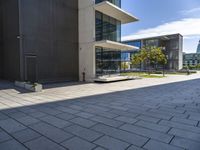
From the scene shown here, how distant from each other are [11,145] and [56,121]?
1.44 metres

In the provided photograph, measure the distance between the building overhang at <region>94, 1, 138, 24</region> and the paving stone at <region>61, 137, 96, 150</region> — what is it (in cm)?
1310

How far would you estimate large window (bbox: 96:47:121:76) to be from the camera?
15.7 metres

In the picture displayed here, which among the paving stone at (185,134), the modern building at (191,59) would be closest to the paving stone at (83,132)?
the paving stone at (185,134)

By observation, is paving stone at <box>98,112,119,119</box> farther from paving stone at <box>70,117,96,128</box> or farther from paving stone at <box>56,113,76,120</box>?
paving stone at <box>56,113,76,120</box>

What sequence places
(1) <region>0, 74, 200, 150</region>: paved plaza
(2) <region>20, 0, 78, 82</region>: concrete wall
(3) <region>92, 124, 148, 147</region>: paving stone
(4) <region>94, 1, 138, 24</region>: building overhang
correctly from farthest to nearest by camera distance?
(4) <region>94, 1, 138, 24</region>: building overhang → (2) <region>20, 0, 78, 82</region>: concrete wall → (3) <region>92, 124, 148, 147</region>: paving stone → (1) <region>0, 74, 200, 150</region>: paved plaza

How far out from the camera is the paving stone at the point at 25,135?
3.42 m

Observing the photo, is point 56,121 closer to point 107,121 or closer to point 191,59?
point 107,121

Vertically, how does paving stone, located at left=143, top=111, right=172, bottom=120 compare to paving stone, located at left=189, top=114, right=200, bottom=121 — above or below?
above

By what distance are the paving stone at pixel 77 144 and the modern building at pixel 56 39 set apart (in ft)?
33.1

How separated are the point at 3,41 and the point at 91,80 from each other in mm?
9227

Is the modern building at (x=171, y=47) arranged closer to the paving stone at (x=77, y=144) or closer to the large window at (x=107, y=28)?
the large window at (x=107, y=28)

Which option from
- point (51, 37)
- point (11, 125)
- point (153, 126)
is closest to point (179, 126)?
point (153, 126)

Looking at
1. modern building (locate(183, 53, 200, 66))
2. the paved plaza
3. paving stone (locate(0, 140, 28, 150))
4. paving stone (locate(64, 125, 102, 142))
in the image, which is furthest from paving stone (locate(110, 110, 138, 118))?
modern building (locate(183, 53, 200, 66))

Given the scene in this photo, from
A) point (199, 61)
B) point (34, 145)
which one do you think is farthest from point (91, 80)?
point (199, 61)
